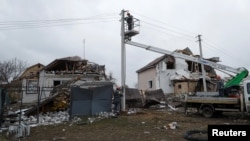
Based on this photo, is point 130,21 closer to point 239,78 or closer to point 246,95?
point 239,78

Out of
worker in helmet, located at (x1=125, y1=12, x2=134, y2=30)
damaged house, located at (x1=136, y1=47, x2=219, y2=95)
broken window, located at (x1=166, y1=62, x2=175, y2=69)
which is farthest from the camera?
broken window, located at (x1=166, y1=62, x2=175, y2=69)

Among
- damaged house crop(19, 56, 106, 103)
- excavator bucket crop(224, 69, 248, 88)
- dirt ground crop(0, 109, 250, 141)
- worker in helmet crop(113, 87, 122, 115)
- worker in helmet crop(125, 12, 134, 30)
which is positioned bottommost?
dirt ground crop(0, 109, 250, 141)

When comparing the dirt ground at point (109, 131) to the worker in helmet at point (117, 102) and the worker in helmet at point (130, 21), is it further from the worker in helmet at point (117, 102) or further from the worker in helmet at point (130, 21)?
the worker in helmet at point (130, 21)

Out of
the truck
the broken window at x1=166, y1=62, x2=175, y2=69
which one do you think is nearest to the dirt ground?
the truck

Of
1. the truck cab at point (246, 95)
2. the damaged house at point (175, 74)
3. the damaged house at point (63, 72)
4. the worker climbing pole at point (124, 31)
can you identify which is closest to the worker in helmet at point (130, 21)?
the worker climbing pole at point (124, 31)

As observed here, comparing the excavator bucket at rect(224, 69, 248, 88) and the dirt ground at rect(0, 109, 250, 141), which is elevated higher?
the excavator bucket at rect(224, 69, 248, 88)

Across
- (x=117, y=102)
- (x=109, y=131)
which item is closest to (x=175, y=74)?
(x=117, y=102)

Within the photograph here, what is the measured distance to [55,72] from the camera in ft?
107

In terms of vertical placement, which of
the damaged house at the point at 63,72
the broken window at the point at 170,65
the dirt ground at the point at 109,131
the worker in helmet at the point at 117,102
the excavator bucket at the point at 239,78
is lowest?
the dirt ground at the point at 109,131

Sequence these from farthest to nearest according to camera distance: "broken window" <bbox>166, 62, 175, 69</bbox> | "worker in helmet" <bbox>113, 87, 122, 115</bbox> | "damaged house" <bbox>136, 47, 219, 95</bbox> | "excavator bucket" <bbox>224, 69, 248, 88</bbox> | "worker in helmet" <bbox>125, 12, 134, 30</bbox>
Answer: "broken window" <bbox>166, 62, 175, 69</bbox> < "damaged house" <bbox>136, 47, 219, 95</bbox> < "worker in helmet" <bbox>125, 12, 134, 30</bbox> < "worker in helmet" <bbox>113, 87, 122, 115</bbox> < "excavator bucket" <bbox>224, 69, 248, 88</bbox>

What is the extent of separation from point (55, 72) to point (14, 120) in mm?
16449

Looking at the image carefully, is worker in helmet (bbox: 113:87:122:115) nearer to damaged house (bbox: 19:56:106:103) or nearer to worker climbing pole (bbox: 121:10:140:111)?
worker climbing pole (bbox: 121:10:140:111)

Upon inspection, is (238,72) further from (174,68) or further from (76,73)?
(174,68)

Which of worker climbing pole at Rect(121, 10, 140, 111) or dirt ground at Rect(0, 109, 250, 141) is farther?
worker climbing pole at Rect(121, 10, 140, 111)
